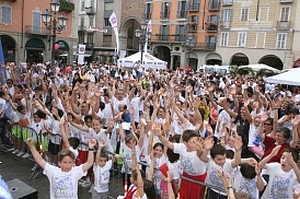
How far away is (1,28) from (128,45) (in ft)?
75.2

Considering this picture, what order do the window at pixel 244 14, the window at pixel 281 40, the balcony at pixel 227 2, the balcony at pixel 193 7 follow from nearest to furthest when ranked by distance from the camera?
the window at pixel 281 40 → the window at pixel 244 14 → the balcony at pixel 227 2 → the balcony at pixel 193 7

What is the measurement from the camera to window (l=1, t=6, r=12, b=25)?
33062mm

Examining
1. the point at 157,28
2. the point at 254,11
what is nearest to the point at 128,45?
the point at 157,28

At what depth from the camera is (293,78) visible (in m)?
10.8

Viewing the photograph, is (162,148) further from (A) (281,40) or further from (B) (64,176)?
(A) (281,40)

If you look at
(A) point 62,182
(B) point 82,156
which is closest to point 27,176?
(B) point 82,156

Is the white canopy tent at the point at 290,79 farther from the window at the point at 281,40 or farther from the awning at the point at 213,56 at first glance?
the awning at the point at 213,56

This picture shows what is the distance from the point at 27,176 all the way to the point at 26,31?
101 feet

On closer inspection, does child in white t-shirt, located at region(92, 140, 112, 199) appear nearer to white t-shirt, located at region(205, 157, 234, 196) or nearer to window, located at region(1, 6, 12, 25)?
white t-shirt, located at region(205, 157, 234, 196)

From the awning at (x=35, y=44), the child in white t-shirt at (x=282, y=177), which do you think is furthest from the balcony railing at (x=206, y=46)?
the child in white t-shirt at (x=282, y=177)

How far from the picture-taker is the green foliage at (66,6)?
35500 mm

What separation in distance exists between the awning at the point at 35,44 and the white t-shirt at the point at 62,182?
111ft

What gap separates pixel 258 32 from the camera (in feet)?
121

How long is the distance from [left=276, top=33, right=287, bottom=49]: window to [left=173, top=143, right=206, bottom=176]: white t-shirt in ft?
110
